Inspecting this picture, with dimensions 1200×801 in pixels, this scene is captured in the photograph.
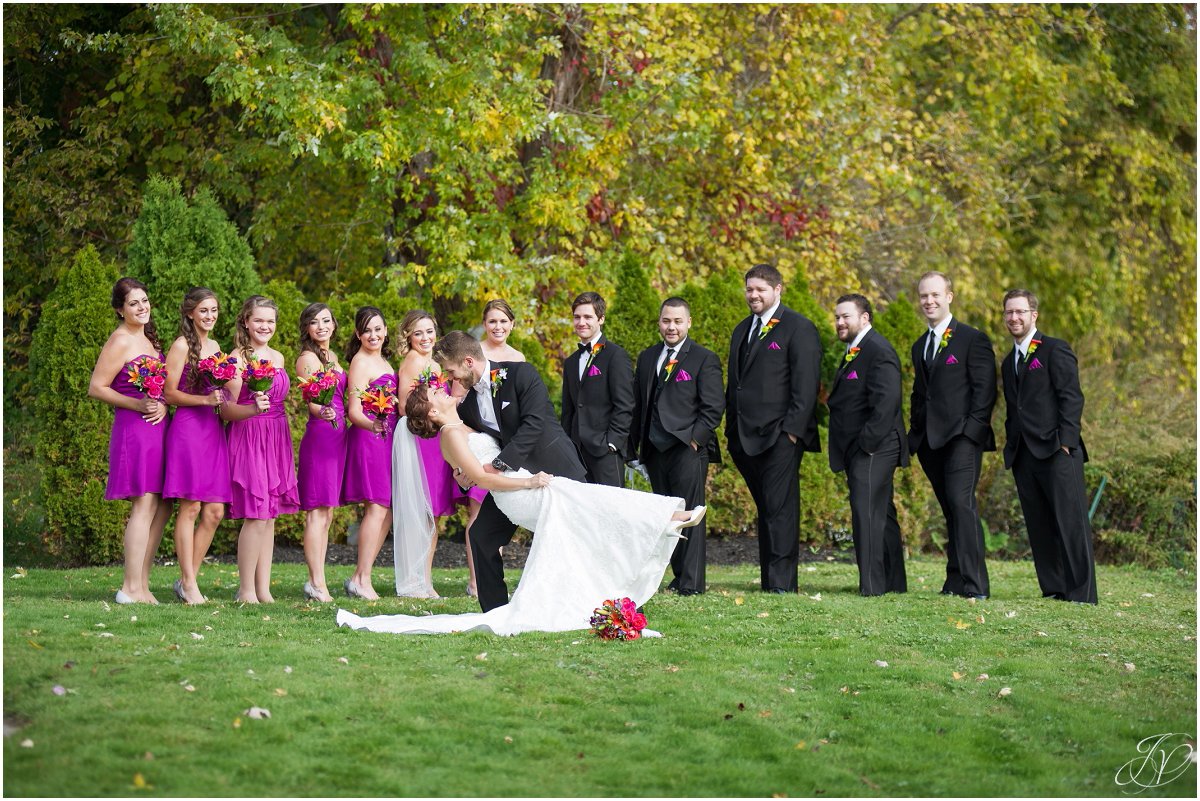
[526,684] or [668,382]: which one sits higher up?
[668,382]

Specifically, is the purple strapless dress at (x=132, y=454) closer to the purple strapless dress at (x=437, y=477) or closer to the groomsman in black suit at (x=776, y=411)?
the purple strapless dress at (x=437, y=477)

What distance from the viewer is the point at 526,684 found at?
616 cm

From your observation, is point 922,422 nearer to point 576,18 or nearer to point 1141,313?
point 576,18

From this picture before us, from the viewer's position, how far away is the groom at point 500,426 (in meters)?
8.02

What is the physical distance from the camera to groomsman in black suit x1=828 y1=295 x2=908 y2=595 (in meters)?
9.66

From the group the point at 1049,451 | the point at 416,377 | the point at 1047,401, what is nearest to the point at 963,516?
the point at 1049,451

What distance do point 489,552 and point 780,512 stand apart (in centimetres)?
264

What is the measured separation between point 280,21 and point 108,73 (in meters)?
3.28

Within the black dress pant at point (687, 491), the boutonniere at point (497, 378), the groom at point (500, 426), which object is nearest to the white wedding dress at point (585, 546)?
the groom at point (500, 426)

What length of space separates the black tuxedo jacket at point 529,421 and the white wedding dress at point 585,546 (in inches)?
7.1

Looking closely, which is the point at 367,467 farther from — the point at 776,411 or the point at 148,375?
the point at 776,411

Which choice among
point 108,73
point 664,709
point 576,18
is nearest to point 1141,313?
point 576,18

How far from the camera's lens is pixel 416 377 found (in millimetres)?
9711

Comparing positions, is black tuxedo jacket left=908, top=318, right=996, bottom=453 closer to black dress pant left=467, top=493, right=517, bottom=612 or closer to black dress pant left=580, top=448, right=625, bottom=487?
black dress pant left=580, top=448, right=625, bottom=487
